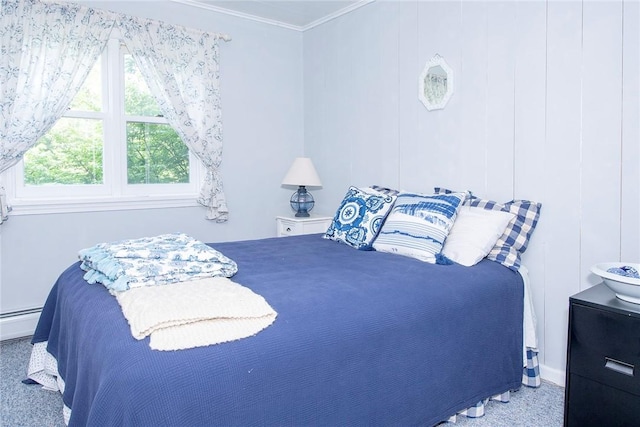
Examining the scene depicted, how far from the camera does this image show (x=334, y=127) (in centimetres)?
397

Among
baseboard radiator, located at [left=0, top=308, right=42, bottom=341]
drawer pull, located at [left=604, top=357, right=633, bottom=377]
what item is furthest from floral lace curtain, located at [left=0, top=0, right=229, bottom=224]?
drawer pull, located at [left=604, top=357, right=633, bottom=377]

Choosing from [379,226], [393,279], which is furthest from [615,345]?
[379,226]

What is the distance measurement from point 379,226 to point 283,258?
67 centimetres

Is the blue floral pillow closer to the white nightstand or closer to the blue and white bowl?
the white nightstand

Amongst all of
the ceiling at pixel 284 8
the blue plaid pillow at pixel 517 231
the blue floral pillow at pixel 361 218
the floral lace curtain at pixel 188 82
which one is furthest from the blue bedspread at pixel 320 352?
the ceiling at pixel 284 8

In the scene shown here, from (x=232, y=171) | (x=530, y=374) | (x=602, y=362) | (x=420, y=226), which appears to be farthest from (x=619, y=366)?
(x=232, y=171)

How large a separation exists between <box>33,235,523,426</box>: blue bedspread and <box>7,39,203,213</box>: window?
4.19 ft

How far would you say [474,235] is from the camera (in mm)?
2328

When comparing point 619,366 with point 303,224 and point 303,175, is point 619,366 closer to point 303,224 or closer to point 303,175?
point 303,224

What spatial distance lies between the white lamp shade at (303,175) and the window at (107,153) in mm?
897

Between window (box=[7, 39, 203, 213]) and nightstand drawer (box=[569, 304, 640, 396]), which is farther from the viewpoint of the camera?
window (box=[7, 39, 203, 213])

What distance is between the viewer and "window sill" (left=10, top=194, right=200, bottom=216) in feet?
10.0

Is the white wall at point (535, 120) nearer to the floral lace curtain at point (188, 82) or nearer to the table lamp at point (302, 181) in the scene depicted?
the table lamp at point (302, 181)

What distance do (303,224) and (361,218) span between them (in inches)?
41.2
